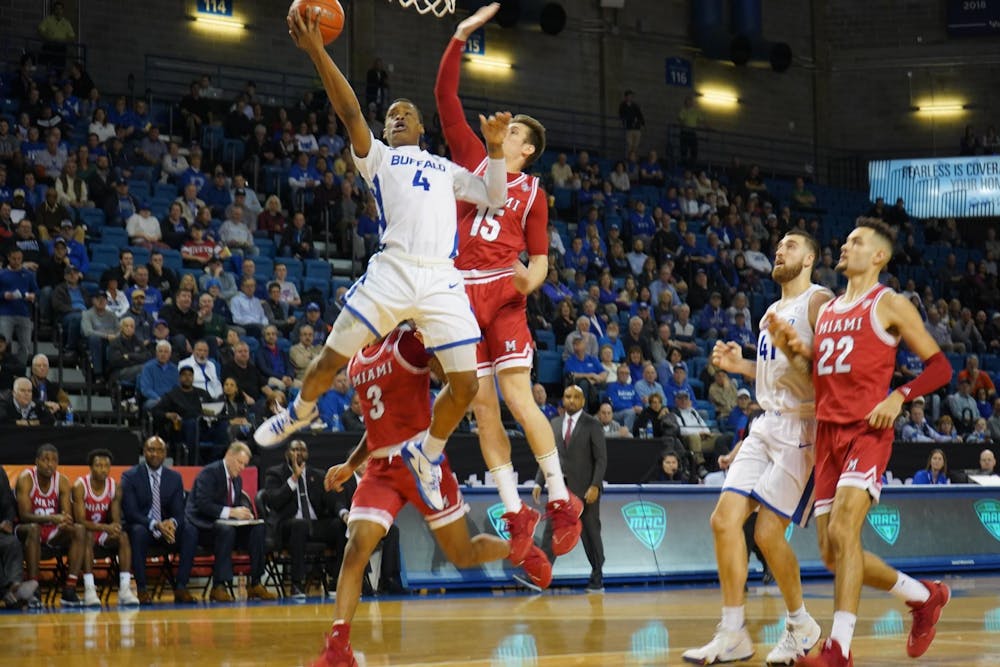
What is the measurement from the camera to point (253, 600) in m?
13.9

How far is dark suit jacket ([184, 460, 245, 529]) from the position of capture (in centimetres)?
1445

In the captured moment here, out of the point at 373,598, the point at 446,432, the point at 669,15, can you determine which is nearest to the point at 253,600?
the point at 373,598

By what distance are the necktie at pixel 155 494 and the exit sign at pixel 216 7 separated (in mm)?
15593

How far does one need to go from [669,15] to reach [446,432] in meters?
28.3

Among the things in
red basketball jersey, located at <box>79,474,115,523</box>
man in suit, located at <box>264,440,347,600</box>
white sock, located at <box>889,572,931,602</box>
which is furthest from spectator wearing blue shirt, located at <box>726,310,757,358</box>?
white sock, located at <box>889,572,931,602</box>

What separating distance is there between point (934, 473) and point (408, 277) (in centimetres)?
1318

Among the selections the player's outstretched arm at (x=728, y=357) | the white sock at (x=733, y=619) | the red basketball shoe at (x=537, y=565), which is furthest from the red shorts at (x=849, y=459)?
the red basketball shoe at (x=537, y=565)

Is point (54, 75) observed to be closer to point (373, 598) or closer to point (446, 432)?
point (373, 598)

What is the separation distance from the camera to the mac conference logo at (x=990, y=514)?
17875mm

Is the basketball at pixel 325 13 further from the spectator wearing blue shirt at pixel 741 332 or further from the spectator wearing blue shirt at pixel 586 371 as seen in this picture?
the spectator wearing blue shirt at pixel 741 332

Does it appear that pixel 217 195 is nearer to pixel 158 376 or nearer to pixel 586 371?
pixel 158 376

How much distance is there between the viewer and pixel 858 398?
7.39m

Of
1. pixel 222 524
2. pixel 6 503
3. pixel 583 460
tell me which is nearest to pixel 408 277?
pixel 222 524

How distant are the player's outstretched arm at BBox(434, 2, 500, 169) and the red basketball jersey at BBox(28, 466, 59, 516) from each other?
7415mm
